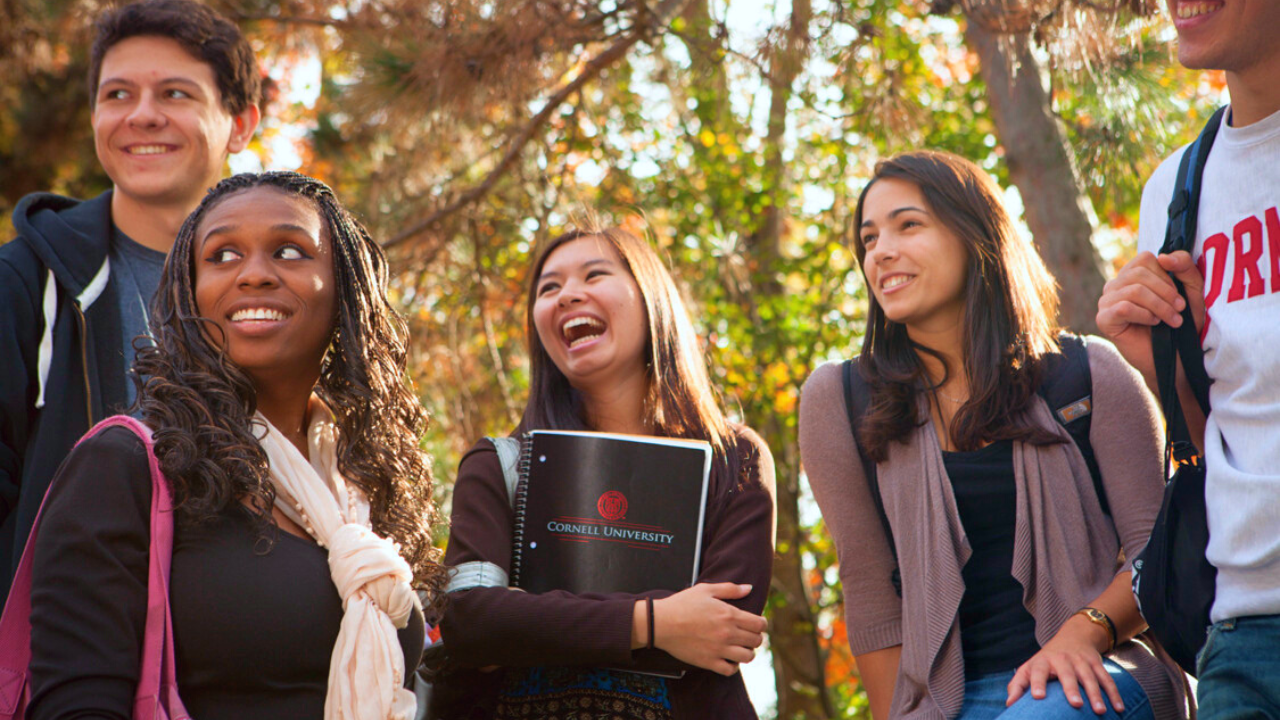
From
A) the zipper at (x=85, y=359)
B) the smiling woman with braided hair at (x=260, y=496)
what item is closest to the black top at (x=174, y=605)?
the smiling woman with braided hair at (x=260, y=496)

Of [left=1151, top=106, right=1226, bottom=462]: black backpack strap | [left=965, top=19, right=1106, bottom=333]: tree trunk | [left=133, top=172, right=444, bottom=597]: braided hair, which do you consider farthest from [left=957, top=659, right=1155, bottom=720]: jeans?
[left=965, top=19, right=1106, bottom=333]: tree trunk

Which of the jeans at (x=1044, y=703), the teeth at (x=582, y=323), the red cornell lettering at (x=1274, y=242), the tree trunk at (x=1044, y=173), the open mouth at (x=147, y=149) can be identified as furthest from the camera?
the tree trunk at (x=1044, y=173)

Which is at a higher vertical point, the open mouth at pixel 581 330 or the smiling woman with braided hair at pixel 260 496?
the open mouth at pixel 581 330

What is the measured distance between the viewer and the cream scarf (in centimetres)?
204

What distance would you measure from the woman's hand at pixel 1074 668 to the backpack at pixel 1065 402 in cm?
36

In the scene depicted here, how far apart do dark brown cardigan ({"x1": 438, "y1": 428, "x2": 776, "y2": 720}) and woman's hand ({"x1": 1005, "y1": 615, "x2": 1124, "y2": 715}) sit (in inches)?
24.4

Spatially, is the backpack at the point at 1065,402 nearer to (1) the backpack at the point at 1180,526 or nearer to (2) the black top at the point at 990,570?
(2) the black top at the point at 990,570

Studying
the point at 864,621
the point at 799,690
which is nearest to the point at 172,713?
the point at 864,621

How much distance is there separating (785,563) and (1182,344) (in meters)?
3.97

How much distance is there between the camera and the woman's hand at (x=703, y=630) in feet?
8.05

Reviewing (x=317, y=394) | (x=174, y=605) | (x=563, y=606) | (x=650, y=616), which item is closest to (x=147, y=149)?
(x=317, y=394)

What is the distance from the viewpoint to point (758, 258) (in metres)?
6.87

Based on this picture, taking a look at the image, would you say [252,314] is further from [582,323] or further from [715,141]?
[715,141]

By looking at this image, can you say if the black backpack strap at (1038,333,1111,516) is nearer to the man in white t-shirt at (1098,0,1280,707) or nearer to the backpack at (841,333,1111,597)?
the backpack at (841,333,1111,597)
